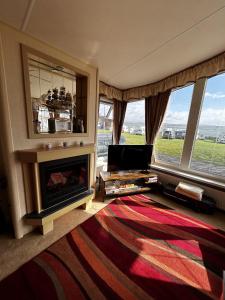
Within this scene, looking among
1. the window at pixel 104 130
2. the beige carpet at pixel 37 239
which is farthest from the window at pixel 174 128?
the window at pixel 104 130

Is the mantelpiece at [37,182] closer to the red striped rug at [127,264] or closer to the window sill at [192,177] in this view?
the red striped rug at [127,264]

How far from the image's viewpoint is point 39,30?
1400mm

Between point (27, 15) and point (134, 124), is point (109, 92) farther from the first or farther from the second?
point (27, 15)

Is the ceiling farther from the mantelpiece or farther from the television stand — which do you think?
the television stand

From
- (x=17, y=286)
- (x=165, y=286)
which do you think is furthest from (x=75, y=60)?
(x=165, y=286)

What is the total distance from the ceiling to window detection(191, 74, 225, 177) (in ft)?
1.80

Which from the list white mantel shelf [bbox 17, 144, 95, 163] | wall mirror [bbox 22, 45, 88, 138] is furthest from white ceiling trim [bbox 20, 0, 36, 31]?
white mantel shelf [bbox 17, 144, 95, 163]

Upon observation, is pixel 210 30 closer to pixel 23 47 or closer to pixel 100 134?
pixel 23 47

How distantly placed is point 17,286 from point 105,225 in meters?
1.05

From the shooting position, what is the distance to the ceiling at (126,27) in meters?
1.14

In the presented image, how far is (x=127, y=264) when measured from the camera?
54.6 inches

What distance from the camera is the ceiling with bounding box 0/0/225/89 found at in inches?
45.0

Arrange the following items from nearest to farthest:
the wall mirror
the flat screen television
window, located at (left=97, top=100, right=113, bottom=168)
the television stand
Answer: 1. the wall mirror
2. the television stand
3. the flat screen television
4. window, located at (left=97, top=100, right=113, bottom=168)

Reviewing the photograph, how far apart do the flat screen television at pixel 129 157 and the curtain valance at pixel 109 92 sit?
1.27 meters
